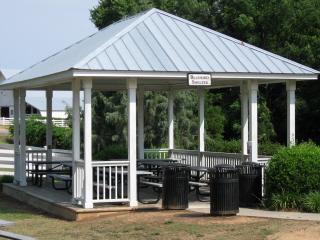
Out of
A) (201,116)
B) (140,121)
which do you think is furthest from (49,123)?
(201,116)

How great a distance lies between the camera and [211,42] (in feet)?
53.2

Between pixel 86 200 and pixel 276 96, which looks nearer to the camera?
pixel 86 200

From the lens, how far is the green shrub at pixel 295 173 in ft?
45.5

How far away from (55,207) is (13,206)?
2651 millimetres

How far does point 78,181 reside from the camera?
14.8 metres

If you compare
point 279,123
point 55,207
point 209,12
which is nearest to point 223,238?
point 55,207

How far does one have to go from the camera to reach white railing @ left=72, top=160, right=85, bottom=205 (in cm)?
1466

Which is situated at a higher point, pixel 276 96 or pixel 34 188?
pixel 276 96

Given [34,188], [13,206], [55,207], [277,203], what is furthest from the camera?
[34,188]

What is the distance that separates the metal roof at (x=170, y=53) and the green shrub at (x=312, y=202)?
3073 millimetres

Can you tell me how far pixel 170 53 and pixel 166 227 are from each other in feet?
14.7

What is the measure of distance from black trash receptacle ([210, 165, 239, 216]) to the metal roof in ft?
8.57

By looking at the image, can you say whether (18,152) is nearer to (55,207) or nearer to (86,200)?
(55,207)

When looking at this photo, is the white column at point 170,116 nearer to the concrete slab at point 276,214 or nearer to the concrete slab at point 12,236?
the concrete slab at point 276,214
